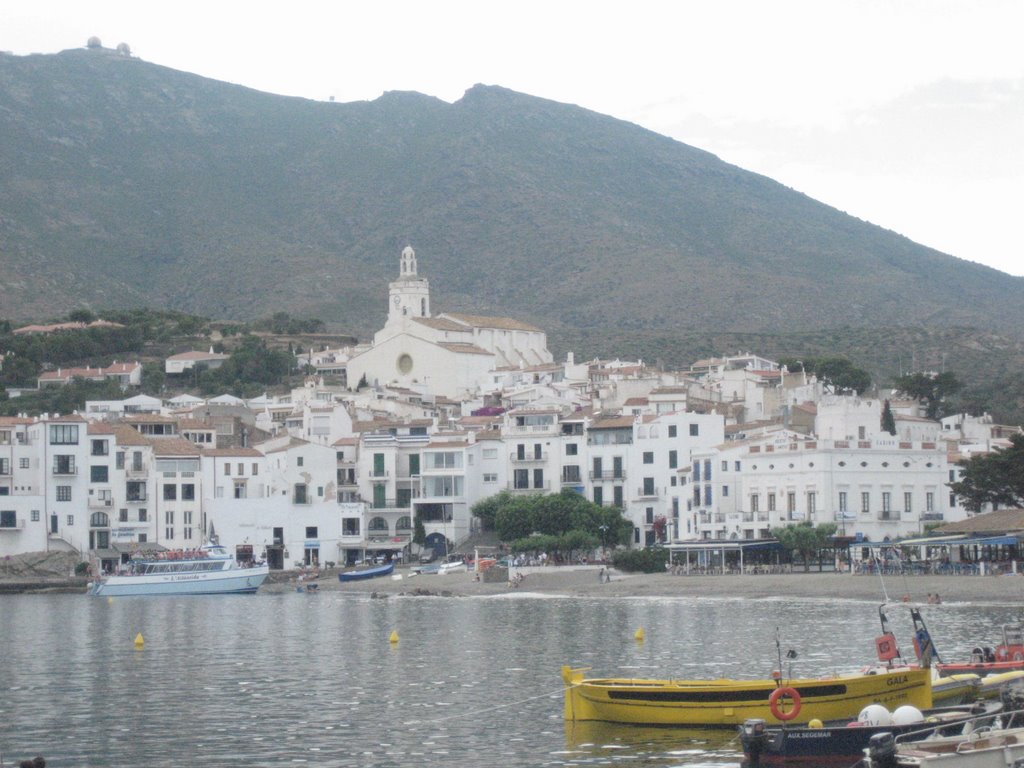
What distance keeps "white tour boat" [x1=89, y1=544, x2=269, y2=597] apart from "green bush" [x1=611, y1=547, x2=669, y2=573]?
56.1 ft

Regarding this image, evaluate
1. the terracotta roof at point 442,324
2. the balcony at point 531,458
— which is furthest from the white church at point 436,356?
the balcony at point 531,458

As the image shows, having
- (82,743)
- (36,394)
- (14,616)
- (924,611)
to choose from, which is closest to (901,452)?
(924,611)

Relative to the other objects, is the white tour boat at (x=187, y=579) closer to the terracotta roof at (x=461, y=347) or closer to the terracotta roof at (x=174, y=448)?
the terracotta roof at (x=174, y=448)

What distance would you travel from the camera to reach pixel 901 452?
8450 cm

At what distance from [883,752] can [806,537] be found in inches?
2122

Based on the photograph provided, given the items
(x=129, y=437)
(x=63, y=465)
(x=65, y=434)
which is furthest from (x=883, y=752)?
(x=129, y=437)

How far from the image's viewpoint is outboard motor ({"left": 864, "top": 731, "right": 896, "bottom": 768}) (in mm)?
26297

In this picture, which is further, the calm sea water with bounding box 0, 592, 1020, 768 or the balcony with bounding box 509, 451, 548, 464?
the balcony with bounding box 509, 451, 548, 464

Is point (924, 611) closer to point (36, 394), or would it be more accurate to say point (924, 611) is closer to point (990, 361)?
point (36, 394)

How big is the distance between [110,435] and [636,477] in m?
27.5

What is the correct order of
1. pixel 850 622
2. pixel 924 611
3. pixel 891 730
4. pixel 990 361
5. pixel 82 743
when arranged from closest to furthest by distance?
pixel 891 730 < pixel 82 743 < pixel 850 622 < pixel 924 611 < pixel 990 361

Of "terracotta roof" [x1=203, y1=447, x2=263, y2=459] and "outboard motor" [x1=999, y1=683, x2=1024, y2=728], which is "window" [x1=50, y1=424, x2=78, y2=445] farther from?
"outboard motor" [x1=999, y1=683, x2=1024, y2=728]

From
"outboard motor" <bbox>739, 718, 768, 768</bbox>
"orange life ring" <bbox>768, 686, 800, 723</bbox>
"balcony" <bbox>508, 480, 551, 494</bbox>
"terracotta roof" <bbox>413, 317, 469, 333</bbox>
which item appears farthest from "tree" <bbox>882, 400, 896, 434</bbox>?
"outboard motor" <bbox>739, 718, 768, 768</bbox>

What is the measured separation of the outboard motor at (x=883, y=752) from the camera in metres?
26.3
